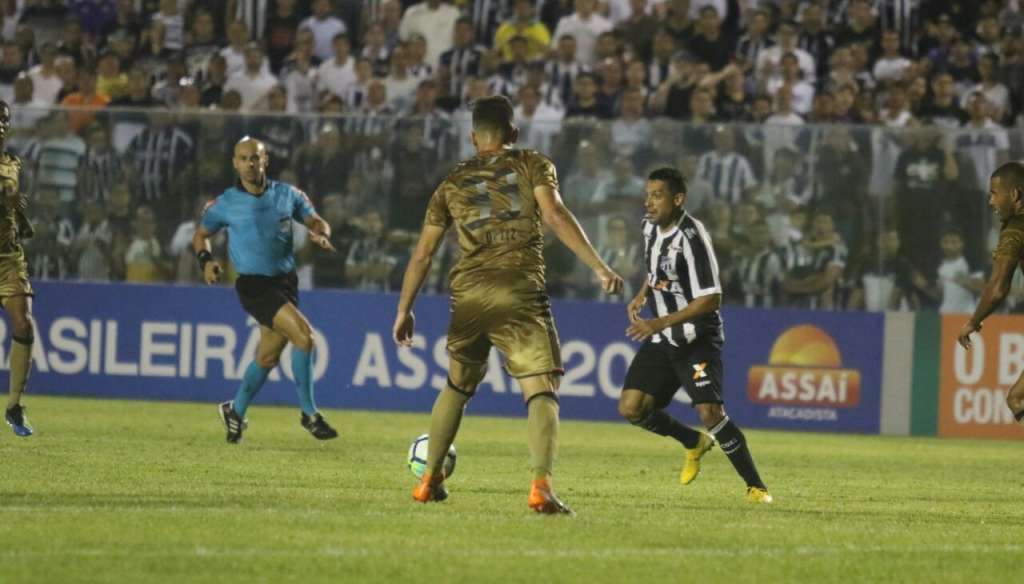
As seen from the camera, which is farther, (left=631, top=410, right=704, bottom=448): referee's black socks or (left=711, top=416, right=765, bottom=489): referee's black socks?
(left=631, top=410, right=704, bottom=448): referee's black socks

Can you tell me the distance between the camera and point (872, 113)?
2100cm

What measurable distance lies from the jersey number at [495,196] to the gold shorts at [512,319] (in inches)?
11.3

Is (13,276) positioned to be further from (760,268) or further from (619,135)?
(760,268)

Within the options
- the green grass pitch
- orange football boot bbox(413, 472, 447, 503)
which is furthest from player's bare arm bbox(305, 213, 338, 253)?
orange football boot bbox(413, 472, 447, 503)

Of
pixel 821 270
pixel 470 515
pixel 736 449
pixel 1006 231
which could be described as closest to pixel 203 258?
pixel 736 449

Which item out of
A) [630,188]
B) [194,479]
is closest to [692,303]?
[194,479]

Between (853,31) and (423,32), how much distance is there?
205 inches

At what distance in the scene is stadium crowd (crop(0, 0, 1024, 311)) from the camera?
18641 millimetres

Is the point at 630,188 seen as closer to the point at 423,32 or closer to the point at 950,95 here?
the point at 950,95

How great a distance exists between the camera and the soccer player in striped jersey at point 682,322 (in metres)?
11.4

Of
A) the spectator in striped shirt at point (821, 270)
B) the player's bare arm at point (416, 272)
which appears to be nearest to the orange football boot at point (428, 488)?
the player's bare arm at point (416, 272)

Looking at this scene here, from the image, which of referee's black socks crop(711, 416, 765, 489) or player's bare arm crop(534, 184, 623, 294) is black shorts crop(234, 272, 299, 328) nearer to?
referee's black socks crop(711, 416, 765, 489)

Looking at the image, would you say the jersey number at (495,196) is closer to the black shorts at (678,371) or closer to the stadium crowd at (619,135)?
the black shorts at (678,371)

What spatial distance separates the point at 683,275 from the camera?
38.1ft
